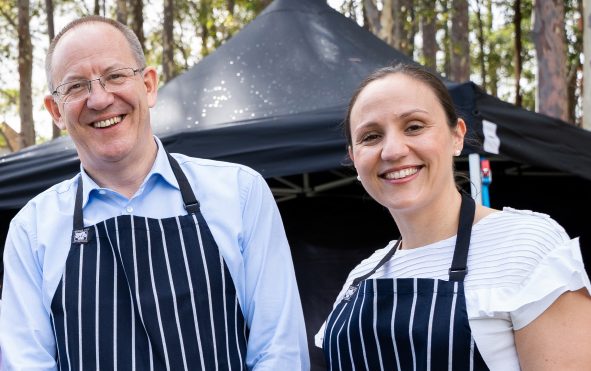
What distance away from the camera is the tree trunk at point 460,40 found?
53.4 ft

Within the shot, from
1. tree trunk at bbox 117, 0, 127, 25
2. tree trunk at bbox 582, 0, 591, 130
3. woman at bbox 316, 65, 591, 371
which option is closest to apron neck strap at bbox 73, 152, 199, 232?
woman at bbox 316, 65, 591, 371

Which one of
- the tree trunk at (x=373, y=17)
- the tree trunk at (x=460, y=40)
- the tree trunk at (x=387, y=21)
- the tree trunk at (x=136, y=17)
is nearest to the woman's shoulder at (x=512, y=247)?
the tree trunk at (x=387, y=21)

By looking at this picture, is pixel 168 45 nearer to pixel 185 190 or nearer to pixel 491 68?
pixel 491 68

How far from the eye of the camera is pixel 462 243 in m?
1.67

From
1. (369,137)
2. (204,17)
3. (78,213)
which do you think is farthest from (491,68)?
(78,213)

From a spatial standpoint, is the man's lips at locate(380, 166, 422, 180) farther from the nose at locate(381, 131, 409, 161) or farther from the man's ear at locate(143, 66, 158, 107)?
the man's ear at locate(143, 66, 158, 107)

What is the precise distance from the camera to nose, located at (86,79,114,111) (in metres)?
1.88

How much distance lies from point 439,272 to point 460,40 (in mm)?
15603

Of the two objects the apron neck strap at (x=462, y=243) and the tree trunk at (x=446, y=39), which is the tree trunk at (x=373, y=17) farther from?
the apron neck strap at (x=462, y=243)

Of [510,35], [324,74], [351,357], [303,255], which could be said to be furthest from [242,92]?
[510,35]

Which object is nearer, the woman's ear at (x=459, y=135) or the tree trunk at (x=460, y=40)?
the woman's ear at (x=459, y=135)

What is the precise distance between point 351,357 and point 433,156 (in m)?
0.48

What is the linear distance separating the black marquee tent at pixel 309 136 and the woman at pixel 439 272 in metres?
1.72

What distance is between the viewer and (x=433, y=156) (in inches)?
69.1
